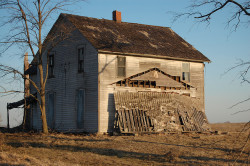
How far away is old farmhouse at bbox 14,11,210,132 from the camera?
22.9 meters

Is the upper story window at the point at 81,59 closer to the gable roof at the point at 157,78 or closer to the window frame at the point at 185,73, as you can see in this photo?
the gable roof at the point at 157,78

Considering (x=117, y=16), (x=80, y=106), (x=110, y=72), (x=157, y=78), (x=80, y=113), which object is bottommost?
(x=80, y=113)

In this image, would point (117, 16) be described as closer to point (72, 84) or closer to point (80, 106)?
point (72, 84)

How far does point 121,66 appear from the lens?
2398 centimetres

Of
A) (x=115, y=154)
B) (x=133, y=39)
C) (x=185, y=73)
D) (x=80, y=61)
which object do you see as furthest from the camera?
(x=185, y=73)

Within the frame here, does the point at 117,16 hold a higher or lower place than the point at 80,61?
higher

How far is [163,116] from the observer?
23547 mm

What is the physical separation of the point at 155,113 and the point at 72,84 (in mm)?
6282

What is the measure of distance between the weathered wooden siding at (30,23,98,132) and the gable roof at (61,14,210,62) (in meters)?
0.87

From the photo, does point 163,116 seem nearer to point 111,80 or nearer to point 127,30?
point 111,80

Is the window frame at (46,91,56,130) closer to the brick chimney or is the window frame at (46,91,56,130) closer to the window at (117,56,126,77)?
the window at (117,56,126,77)

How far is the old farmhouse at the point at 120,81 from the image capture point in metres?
22.9

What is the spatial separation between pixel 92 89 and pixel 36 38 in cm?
493

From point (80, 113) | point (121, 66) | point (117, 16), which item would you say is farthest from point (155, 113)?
point (117, 16)
